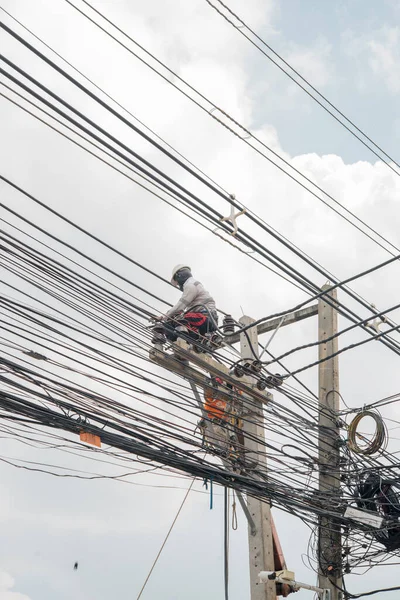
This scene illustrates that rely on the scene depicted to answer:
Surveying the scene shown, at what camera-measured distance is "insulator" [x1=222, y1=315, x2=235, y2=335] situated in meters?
8.65

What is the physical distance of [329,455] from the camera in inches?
335

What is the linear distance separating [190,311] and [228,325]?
60 cm

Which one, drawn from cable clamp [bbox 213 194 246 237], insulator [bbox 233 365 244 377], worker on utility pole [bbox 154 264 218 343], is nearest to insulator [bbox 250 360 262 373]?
insulator [bbox 233 365 244 377]

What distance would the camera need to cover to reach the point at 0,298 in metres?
5.77

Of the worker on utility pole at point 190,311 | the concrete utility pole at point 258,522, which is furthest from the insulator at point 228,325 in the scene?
the concrete utility pole at point 258,522

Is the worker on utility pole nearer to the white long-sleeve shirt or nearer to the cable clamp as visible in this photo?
the white long-sleeve shirt

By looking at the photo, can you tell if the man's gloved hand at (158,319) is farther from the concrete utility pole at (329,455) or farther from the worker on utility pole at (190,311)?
the concrete utility pole at (329,455)

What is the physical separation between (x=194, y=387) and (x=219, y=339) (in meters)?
0.81

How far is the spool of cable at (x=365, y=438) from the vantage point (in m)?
8.47

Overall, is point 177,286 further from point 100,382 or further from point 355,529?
point 355,529

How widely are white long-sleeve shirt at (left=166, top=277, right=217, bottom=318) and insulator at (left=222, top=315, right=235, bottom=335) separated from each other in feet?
0.80

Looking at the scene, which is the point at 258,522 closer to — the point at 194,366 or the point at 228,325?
the point at 194,366

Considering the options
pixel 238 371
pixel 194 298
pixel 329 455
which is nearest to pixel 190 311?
pixel 194 298

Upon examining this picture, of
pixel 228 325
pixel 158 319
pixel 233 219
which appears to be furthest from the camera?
pixel 228 325
